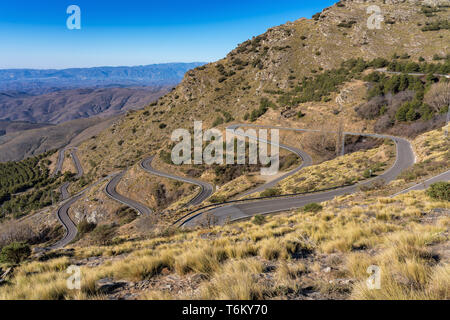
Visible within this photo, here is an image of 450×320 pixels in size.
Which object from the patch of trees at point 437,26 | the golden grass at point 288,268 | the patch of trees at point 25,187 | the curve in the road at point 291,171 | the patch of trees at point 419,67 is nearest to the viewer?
the golden grass at point 288,268

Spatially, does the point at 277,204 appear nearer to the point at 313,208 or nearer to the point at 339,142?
the point at 313,208

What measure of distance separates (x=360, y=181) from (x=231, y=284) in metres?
29.2

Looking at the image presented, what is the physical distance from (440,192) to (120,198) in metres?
58.2

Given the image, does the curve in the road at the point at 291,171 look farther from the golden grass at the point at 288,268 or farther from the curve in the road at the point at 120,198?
the golden grass at the point at 288,268

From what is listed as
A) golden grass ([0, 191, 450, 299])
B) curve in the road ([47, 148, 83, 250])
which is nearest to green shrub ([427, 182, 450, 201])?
golden grass ([0, 191, 450, 299])

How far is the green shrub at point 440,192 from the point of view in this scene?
11.7 m

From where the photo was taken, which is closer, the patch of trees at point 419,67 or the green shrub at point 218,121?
the patch of trees at point 419,67

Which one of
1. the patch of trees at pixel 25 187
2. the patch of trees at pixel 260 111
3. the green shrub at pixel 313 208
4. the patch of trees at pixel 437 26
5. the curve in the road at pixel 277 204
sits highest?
the patch of trees at pixel 437 26

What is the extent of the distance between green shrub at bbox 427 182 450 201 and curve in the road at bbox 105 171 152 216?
44.0m

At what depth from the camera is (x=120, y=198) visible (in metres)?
56.5

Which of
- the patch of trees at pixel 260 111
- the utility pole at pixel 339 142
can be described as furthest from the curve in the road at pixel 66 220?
the patch of trees at pixel 260 111

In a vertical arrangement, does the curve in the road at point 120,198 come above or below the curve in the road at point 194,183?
below

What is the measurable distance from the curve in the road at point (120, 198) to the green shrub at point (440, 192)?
4397 centimetres
